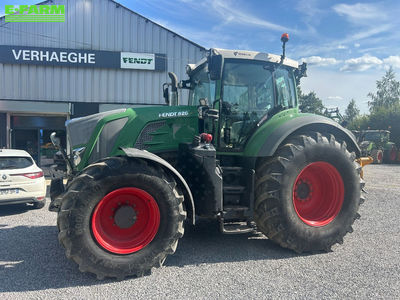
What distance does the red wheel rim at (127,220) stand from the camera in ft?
11.2

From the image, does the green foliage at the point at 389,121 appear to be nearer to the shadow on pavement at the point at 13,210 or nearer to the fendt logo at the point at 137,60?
the fendt logo at the point at 137,60

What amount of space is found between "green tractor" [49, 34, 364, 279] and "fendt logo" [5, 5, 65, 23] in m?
9.91

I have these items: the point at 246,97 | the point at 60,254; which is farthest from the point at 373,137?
the point at 60,254

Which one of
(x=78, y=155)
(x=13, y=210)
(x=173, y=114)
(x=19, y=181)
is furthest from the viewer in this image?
(x=13, y=210)

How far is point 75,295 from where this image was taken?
292 centimetres

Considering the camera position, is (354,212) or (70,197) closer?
(70,197)

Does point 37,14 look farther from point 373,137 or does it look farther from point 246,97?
point 373,137

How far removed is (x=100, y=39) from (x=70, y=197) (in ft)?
35.3

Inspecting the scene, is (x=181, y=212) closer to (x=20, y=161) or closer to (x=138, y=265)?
(x=138, y=265)

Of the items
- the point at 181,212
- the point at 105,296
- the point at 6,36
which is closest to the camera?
the point at 105,296

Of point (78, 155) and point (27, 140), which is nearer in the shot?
point (78, 155)

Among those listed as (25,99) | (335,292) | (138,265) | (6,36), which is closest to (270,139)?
(335,292)

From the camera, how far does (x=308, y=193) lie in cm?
432

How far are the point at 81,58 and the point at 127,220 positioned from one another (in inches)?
415
